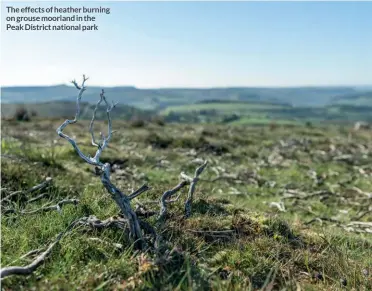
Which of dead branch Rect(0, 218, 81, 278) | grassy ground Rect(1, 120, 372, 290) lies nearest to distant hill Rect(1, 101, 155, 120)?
grassy ground Rect(1, 120, 372, 290)

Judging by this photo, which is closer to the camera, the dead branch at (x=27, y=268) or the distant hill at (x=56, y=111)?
the dead branch at (x=27, y=268)

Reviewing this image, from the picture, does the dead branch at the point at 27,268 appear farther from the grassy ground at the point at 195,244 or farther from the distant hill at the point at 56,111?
the distant hill at the point at 56,111

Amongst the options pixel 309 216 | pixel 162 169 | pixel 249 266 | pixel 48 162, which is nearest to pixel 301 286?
pixel 249 266

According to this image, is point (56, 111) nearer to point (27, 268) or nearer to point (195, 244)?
point (195, 244)

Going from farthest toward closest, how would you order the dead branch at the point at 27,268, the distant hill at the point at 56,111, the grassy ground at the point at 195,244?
1. the distant hill at the point at 56,111
2. the grassy ground at the point at 195,244
3. the dead branch at the point at 27,268

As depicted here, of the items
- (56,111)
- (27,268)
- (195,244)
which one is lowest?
(56,111)

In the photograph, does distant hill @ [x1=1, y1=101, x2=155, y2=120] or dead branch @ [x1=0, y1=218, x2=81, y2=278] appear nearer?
dead branch @ [x1=0, y1=218, x2=81, y2=278]

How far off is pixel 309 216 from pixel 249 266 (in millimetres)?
5220

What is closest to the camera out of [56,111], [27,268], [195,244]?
[27,268]

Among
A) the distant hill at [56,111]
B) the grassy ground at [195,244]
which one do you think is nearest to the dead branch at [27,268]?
the grassy ground at [195,244]

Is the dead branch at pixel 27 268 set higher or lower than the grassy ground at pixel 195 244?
higher

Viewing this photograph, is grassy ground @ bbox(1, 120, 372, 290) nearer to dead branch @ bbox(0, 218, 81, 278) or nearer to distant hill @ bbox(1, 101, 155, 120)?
dead branch @ bbox(0, 218, 81, 278)

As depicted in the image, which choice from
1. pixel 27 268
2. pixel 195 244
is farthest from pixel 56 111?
pixel 27 268

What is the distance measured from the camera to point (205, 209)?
531 centimetres
